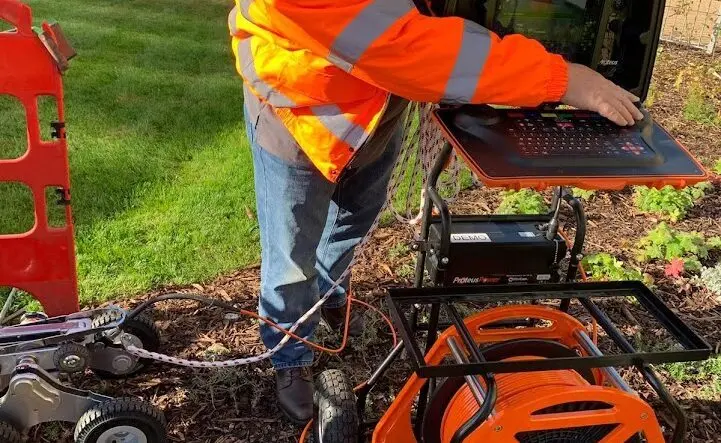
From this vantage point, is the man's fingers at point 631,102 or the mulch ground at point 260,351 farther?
the mulch ground at point 260,351

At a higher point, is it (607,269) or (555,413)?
(555,413)

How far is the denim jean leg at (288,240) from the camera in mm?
2164

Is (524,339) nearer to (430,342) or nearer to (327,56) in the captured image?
(430,342)

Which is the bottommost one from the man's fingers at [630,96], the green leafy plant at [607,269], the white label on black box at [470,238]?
the green leafy plant at [607,269]

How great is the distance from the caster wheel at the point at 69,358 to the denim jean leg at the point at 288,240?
Result: 0.58m

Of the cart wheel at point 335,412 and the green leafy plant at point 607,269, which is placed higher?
the cart wheel at point 335,412

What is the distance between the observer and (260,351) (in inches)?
110

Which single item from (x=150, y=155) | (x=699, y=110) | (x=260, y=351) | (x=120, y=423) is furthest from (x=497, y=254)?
(x=699, y=110)

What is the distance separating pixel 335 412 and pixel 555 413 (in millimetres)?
Answer: 607

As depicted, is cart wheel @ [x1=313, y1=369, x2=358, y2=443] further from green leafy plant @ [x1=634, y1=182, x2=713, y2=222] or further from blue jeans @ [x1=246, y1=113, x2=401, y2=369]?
green leafy plant @ [x1=634, y1=182, x2=713, y2=222]

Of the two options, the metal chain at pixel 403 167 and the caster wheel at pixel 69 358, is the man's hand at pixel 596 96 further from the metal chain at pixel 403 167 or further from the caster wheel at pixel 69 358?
the caster wheel at pixel 69 358

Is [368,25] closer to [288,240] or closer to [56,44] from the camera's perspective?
[288,240]

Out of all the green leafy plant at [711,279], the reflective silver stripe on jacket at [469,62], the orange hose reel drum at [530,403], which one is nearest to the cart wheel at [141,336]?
the orange hose reel drum at [530,403]

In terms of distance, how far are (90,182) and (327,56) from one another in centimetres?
248
